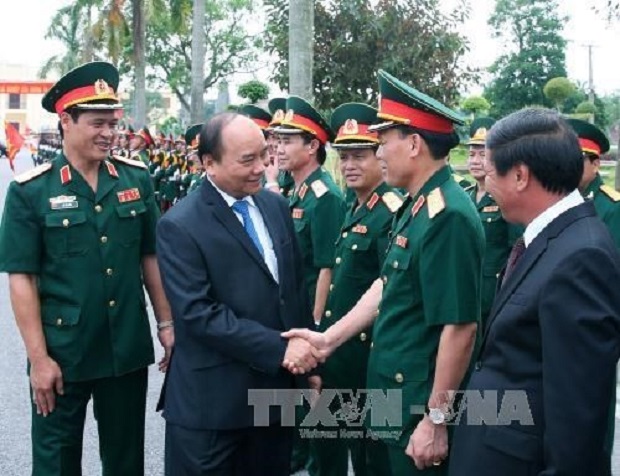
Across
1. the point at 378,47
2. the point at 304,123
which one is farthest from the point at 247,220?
the point at 378,47

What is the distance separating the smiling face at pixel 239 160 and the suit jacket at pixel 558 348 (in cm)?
106

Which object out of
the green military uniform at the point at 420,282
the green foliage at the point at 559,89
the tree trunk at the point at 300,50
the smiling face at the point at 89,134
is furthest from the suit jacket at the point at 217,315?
the green foliage at the point at 559,89

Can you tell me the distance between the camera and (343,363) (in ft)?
13.3

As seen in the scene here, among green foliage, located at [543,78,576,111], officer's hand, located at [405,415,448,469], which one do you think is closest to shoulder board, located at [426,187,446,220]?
officer's hand, located at [405,415,448,469]

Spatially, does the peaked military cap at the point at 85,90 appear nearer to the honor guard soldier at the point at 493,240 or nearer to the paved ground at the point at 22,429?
the paved ground at the point at 22,429

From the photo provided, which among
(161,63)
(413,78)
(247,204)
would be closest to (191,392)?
(247,204)

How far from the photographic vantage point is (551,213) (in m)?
2.23

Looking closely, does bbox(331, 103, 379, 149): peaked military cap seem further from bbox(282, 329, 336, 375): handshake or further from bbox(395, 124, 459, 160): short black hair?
→ bbox(282, 329, 336, 375): handshake

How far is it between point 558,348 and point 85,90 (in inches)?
90.0

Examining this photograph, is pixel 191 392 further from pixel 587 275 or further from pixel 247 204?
pixel 587 275

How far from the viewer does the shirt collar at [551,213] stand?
2225 mm

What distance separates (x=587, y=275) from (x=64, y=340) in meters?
2.16

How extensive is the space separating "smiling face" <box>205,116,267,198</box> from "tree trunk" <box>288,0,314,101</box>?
5.23m

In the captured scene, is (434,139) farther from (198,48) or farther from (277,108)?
(198,48)
